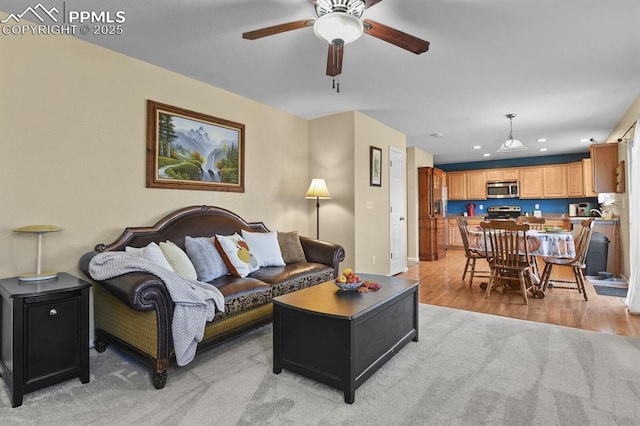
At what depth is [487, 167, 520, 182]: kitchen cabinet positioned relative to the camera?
27.7 feet

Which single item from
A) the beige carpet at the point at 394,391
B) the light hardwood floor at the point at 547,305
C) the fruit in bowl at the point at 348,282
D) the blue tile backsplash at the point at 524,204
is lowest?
the beige carpet at the point at 394,391

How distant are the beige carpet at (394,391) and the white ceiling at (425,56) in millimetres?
2437

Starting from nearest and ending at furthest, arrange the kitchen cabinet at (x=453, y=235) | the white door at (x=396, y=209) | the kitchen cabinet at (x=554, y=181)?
the white door at (x=396, y=209) < the kitchen cabinet at (x=554, y=181) < the kitchen cabinet at (x=453, y=235)

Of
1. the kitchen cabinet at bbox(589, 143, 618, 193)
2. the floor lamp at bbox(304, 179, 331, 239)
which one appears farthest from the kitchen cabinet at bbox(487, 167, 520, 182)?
the floor lamp at bbox(304, 179, 331, 239)

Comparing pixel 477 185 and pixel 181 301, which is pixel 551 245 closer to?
pixel 181 301

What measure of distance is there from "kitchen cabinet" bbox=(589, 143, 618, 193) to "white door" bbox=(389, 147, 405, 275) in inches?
113

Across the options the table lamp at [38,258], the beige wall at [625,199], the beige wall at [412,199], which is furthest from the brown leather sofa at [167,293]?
the beige wall at [625,199]

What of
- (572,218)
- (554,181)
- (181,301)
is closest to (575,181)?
(554,181)

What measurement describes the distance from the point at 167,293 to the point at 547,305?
392 cm

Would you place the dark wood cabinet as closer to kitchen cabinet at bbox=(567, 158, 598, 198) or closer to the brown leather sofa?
kitchen cabinet at bbox=(567, 158, 598, 198)

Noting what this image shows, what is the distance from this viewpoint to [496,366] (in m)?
2.30

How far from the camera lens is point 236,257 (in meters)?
3.04

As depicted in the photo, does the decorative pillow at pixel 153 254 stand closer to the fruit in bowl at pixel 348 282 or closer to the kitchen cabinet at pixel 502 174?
the fruit in bowl at pixel 348 282

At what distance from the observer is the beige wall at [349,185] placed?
4.60 metres
